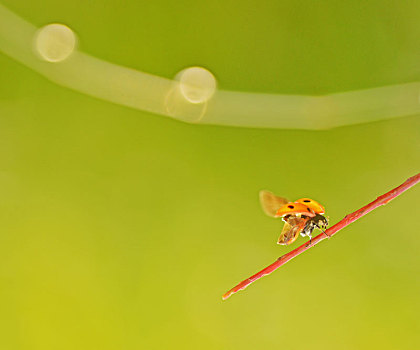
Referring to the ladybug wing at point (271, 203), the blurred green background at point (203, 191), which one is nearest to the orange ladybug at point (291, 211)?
the ladybug wing at point (271, 203)

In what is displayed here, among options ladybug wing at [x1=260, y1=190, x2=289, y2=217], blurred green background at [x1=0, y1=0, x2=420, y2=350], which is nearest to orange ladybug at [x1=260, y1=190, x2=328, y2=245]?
ladybug wing at [x1=260, y1=190, x2=289, y2=217]

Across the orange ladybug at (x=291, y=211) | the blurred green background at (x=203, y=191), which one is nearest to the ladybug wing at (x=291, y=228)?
the orange ladybug at (x=291, y=211)

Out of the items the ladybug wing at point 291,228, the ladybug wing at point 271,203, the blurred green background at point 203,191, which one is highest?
the blurred green background at point 203,191

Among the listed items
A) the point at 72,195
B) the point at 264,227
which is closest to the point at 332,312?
the point at 264,227

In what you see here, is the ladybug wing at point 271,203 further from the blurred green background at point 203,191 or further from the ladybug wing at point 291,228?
the blurred green background at point 203,191

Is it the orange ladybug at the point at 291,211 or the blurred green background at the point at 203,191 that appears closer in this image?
the orange ladybug at the point at 291,211

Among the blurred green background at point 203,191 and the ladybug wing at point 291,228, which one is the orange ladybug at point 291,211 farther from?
the blurred green background at point 203,191

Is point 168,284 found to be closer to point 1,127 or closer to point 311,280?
point 311,280

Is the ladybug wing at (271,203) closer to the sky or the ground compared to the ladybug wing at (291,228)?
closer to the sky

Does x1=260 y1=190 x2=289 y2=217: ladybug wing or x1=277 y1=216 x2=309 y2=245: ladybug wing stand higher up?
x1=260 y1=190 x2=289 y2=217: ladybug wing

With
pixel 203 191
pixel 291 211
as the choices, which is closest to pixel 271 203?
pixel 291 211

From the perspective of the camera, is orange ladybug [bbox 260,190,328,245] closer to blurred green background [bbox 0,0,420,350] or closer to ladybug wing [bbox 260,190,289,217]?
ladybug wing [bbox 260,190,289,217]
